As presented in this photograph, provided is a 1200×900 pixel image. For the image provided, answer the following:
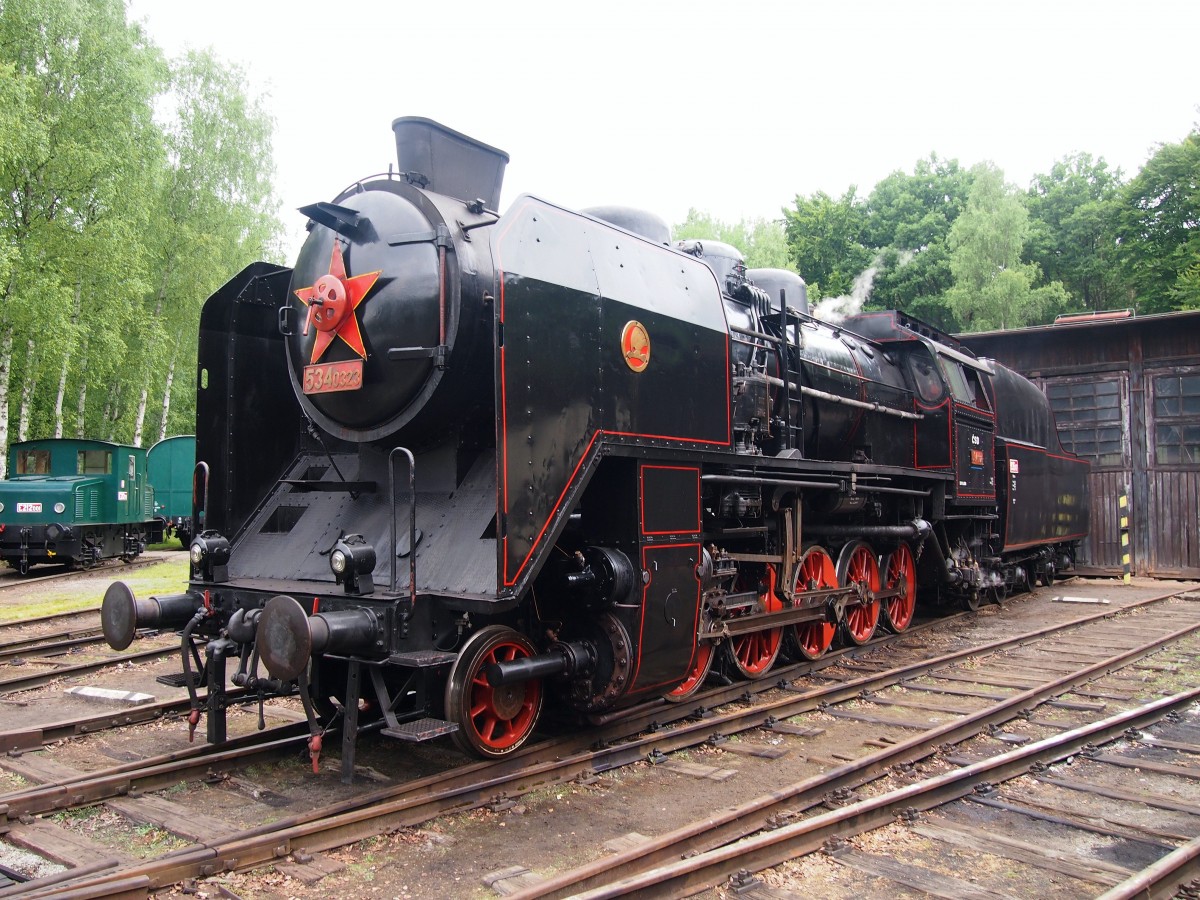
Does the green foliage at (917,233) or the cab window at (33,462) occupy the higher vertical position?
the green foliage at (917,233)

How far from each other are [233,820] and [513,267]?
2.88 meters

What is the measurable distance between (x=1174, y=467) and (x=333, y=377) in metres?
16.3

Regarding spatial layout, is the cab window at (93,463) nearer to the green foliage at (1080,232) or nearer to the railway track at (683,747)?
the railway track at (683,747)

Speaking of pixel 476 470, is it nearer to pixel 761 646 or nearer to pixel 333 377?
pixel 333 377

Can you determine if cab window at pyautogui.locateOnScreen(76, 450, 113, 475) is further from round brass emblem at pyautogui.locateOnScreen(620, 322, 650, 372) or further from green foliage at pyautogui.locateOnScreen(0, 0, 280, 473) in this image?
round brass emblem at pyautogui.locateOnScreen(620, 322, 650, 372)

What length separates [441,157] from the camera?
5.19 m

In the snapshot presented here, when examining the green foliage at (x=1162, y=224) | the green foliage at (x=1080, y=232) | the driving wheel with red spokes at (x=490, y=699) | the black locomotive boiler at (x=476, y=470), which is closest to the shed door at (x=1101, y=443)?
the black locomotive boiler at (x=476, y=470)

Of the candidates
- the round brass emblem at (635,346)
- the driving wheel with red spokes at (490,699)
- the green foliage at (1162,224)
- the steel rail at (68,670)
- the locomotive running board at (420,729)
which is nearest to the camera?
the locomotive running board at (420,729)

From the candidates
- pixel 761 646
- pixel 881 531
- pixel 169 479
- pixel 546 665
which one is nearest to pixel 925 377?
pixel 881 531

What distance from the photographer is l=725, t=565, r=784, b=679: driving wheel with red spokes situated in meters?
6.89

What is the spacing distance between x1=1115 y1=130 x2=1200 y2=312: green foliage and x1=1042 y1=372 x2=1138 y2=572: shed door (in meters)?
17.2

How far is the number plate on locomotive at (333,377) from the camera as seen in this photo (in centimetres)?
493

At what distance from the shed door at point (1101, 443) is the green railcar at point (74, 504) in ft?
57.2

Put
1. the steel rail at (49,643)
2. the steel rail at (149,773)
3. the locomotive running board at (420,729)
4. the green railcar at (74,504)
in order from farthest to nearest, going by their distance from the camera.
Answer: the green railcar at (74,504) → the steel rail at (49,643) → the steel rail at (149,773) → the locomotive running board at (420,729)
